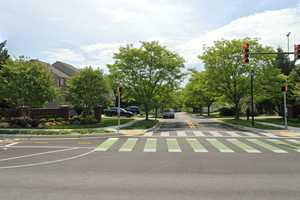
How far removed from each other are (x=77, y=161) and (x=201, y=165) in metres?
4.47

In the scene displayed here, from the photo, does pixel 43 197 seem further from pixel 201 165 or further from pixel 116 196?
pixel 201 165

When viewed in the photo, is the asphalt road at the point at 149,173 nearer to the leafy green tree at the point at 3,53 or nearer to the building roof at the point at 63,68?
the leafy green tree at the point at 3,53

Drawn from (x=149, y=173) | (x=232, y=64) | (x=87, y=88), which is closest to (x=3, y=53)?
(x=87, y=88)

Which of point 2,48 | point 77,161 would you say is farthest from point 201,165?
point 2,48

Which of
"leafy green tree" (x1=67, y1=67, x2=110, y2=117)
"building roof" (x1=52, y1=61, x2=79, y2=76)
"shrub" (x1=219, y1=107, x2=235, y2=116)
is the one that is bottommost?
"shrub" (x1=219, y1=107, x2=235, y2=116)

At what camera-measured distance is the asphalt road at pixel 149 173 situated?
861cm

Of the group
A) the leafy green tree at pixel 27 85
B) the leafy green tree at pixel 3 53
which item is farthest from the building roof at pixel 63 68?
the leafy green tree at pixel 27 85

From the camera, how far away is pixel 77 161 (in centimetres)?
1381

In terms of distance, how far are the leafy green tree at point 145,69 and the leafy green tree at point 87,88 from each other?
5.98m

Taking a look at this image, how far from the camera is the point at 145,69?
4456 cm

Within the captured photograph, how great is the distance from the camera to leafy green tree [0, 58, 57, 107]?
33.8 m

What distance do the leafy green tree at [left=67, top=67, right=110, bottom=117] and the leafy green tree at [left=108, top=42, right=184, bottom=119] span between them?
5.98 m

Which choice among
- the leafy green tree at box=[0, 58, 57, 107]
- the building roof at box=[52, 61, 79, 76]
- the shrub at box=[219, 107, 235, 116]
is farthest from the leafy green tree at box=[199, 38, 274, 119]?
the building roof at box=[52, 61, 79, 76]

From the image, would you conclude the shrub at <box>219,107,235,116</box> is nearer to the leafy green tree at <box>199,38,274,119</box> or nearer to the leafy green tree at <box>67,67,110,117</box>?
the leafy green tree at <box>199,38,274,119</box>
